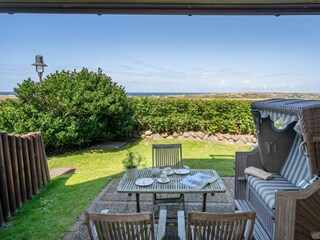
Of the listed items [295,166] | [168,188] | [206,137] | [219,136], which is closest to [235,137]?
[219,136]

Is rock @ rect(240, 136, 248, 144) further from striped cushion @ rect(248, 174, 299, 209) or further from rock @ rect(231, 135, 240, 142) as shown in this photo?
striped cushion @ rect(248, 174, 299, 209)

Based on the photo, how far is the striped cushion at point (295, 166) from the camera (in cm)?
302

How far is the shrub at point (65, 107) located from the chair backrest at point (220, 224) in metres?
6.04

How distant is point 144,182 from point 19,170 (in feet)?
7.89

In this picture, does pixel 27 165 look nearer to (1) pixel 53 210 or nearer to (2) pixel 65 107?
(1) pixel 53 210

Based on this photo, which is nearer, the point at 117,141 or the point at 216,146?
the point at 216,146

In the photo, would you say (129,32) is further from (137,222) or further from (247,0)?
(137,222)

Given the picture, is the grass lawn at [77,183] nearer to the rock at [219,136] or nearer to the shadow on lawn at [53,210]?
the shadow on lawn at [53,210]

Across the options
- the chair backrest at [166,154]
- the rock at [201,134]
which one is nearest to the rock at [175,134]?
the rock at [201,134]

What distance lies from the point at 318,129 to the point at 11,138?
4.39 m

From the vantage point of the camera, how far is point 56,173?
5.62m

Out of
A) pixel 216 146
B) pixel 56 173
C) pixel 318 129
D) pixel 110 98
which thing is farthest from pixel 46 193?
pixel 216 146

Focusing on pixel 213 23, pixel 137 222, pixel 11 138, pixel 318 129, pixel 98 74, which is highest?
pixel 213 23

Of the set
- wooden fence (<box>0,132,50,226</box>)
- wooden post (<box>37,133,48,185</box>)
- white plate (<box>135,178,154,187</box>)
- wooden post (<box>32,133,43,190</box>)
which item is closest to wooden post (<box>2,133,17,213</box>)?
wooden fence (<box>0,132,50,226</box>)
